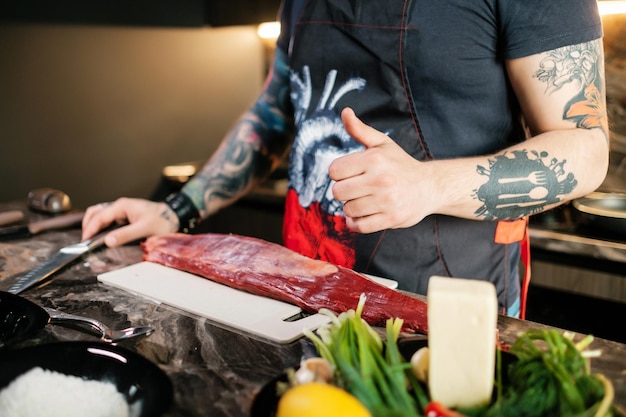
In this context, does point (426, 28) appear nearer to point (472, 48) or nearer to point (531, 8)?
point (472, 48)

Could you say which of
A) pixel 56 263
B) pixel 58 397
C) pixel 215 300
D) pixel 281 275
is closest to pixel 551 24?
pixel 281 275

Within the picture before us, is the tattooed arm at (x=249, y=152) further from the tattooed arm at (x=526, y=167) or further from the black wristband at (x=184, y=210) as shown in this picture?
the tattooed arm at (x=526, y=167)

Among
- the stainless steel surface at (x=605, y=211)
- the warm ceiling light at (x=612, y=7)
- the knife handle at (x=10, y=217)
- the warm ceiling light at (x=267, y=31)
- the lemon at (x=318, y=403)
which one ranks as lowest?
the stainless steel surface at (x=605, y=211)

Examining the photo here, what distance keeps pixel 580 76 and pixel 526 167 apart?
0.23m

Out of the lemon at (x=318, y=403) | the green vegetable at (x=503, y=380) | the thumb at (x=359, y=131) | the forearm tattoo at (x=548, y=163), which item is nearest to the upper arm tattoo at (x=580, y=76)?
the forearm tattoo at (x=548, y=163)

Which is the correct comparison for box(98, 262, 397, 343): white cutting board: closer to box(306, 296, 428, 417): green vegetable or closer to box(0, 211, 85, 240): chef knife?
box(306, 296, 428, 417): green vegetable

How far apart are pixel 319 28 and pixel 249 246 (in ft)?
1.95

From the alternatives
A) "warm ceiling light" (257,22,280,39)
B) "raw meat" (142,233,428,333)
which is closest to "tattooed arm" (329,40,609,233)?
"raw meat" (142,233,428,333)

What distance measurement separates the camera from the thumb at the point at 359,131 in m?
1.02

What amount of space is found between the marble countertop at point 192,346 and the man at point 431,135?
27 centimetres

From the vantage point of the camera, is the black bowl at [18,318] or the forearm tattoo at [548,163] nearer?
the black bowl at [18,318]

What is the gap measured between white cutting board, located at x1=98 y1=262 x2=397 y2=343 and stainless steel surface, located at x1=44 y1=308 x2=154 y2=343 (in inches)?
5.7

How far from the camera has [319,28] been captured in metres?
1.54

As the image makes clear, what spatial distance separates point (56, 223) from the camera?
5.85ft
